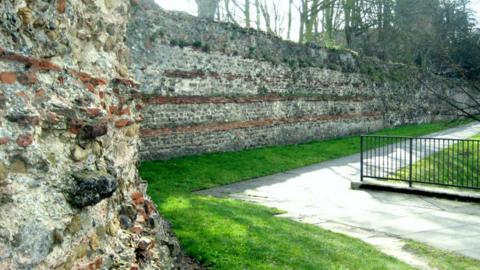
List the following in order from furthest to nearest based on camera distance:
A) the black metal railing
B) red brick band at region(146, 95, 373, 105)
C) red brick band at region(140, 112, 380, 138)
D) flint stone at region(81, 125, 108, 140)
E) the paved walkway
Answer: red brick band at region(146, 95, 373, 105) < red brick band at region(140, 112, 380, 138) < the black metal railing < the paved walkway < flint stone at region(81, 125, 108, 140)

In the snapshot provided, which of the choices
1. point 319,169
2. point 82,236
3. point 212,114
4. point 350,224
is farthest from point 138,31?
point 82,236

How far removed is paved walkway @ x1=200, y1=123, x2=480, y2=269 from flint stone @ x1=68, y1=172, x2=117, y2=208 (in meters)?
4.87

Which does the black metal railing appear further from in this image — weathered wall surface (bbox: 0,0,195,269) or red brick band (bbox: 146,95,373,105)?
weathered wall surface (bbox: 0,0,195,269)

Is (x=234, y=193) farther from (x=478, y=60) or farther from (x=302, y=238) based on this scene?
(x=478, y=60)

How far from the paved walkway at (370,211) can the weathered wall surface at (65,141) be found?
15.0 feet

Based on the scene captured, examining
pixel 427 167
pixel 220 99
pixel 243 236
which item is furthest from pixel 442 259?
pixel 220 99

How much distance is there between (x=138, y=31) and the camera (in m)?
13.1

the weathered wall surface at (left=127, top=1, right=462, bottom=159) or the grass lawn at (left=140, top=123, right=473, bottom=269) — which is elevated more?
the weathered wall surface at (left=127, top=1, right=462, bottom=159)

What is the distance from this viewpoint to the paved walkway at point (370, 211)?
24.3 feet

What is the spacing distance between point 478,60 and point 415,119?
48.9 ft

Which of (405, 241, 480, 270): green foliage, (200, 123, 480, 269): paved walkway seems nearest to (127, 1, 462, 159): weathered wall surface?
(200, 123, 480, 269): paved walkway

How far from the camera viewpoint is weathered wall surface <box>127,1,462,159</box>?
44.4 ft

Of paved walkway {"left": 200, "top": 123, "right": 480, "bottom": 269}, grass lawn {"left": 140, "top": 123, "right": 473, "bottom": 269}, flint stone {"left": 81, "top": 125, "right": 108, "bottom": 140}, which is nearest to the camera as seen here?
flint stone {"left": 81, "top": 125, "right": 108, "bottom": 140}

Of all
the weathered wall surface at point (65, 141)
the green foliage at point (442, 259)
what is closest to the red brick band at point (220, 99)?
the green foliage at point (442, 259)
